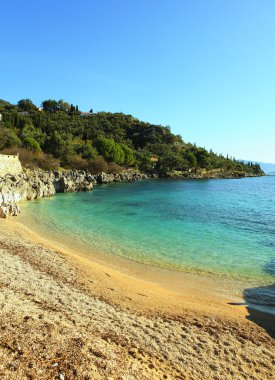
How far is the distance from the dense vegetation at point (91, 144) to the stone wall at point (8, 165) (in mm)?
12732

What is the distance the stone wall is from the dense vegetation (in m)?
12.7

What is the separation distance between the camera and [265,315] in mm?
9273

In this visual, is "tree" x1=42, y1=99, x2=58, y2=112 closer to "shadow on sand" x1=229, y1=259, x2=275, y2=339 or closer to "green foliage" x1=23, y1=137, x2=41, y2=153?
"green foliage" x1=23, y1=137, x2=41, y2=153

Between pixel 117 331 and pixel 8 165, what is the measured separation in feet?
131

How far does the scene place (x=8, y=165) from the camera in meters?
41.3

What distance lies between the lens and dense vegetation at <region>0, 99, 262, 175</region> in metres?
65.1

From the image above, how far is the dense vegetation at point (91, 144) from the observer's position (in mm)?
65125

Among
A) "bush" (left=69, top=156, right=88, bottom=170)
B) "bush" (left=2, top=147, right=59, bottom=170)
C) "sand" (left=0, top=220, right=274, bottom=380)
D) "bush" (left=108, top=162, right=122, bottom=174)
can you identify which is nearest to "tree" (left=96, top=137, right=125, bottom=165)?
"bush" (left=108, top=162, right=122, bottom=174)

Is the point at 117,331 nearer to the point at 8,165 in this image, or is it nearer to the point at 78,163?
the point at 8,165

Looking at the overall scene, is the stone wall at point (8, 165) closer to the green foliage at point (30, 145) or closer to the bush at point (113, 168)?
the green foliage at point (30, 145)

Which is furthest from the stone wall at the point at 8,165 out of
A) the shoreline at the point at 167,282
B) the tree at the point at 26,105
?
the tree at the point at 26,105

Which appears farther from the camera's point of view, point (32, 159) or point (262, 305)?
point (32, 159)

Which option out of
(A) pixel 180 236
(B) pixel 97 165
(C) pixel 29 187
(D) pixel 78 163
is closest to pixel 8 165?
(C) pixel 29 187

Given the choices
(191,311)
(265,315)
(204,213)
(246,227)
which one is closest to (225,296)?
(265,315)
